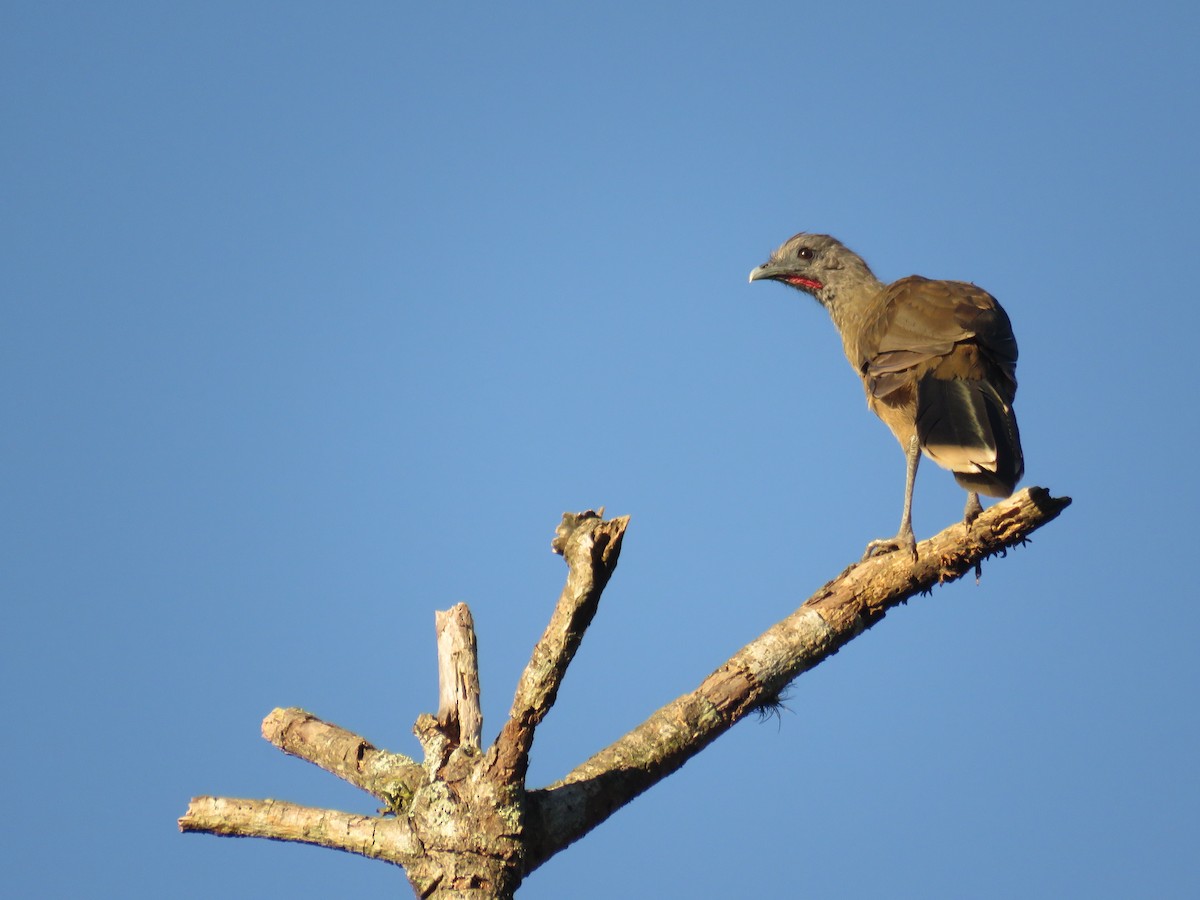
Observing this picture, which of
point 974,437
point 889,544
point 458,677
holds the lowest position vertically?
point 458,677

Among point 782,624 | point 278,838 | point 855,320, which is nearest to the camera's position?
point 278,838

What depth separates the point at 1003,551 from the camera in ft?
15.9

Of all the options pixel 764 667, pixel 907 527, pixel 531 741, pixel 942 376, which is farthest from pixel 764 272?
pixel 531 741

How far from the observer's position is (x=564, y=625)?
381 centimetres

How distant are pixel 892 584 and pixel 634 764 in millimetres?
1296

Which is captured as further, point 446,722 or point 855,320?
point 855,320

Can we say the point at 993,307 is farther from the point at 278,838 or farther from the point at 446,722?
the point at 278,838

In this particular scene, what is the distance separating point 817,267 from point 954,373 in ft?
9.11

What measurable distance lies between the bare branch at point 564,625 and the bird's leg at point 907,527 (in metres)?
1.55

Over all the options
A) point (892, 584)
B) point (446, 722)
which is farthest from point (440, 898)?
point (892, 584)

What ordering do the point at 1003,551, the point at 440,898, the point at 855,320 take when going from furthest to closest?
the point at 855,320
the point at 1003,551
the point at 440,898

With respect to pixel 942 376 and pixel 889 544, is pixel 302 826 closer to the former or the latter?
pixel 889 544

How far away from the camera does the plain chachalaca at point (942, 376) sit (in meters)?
5.55

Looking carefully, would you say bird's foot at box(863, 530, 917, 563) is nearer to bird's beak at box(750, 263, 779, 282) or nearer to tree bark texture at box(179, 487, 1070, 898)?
tree bark texture at box(179, 487, 1070, 898)
